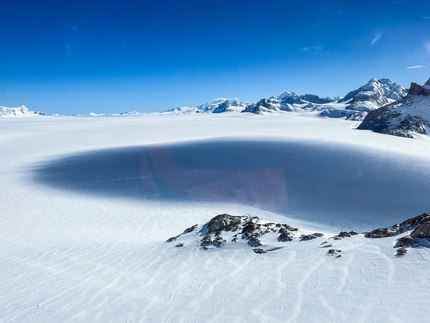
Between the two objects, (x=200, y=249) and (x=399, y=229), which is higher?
(x=399, y=229)

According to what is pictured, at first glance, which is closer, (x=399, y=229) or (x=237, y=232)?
(x=399, y=229)

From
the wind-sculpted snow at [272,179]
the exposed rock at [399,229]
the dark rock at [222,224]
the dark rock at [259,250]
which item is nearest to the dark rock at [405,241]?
the exposed rock at [399,229]

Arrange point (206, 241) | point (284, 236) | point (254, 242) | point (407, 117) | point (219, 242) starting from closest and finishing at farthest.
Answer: point (254, 242) → point (284, 236) → point (219, 242) → point (206, 241) → point (407, 117)

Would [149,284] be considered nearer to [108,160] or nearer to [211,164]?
[211,164]

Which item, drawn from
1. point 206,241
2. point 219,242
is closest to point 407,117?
point 219,242

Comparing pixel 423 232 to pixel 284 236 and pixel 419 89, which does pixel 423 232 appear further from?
pixel 419 89
